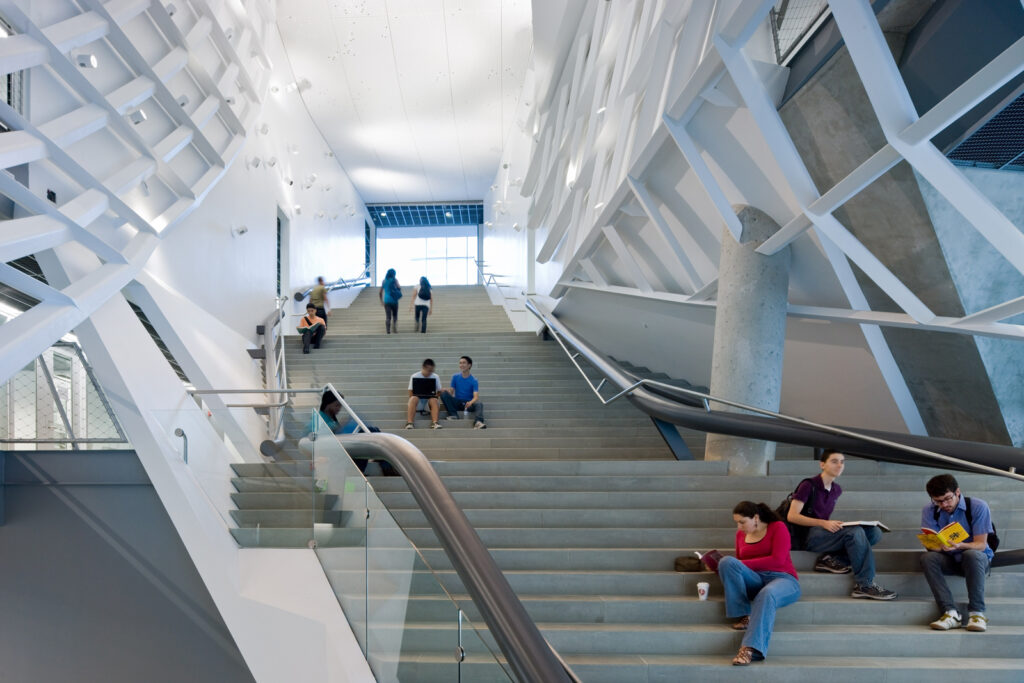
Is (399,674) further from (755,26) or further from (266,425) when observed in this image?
(755,26)

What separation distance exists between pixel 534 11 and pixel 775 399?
756 centimetres

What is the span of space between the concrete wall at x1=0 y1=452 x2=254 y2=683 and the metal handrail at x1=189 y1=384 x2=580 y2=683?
185 inches

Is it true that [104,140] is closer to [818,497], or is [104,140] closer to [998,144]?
[818,497]

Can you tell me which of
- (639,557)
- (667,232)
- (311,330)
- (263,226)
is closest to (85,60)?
(667,232)

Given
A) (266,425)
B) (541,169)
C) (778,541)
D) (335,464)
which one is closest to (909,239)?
(778,541)

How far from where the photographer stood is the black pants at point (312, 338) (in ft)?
40.0

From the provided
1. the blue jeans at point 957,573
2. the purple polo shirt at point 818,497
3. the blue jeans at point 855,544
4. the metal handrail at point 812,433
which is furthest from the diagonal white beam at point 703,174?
the blue jeans at point 957,573

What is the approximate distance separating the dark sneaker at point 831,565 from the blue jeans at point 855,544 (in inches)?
1.9

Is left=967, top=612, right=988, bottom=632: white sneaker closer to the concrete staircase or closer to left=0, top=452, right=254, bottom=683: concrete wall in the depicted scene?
the concrete staircase

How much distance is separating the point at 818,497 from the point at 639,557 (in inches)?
47.2

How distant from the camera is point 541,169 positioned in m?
14.8

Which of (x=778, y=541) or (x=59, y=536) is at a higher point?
(x=778, y=541)

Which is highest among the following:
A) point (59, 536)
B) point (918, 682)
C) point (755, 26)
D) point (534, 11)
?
point (534, 11)

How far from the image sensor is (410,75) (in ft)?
49.3
